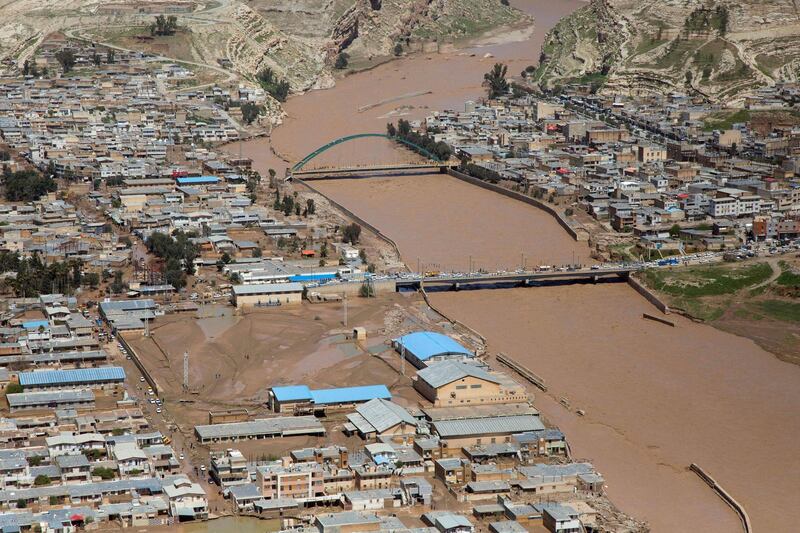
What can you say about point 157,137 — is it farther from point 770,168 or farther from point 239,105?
point 770,168

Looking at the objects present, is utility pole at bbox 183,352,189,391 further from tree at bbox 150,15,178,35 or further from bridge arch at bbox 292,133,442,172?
tree at bbox 150,15,178,35

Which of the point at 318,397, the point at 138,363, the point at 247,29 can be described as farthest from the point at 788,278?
the point at 247,29

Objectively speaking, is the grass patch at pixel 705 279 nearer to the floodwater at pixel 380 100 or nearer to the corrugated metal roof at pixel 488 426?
the corrugated metal roof at pixel 488 426

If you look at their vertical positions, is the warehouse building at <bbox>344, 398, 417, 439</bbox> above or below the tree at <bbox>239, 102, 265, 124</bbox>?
above

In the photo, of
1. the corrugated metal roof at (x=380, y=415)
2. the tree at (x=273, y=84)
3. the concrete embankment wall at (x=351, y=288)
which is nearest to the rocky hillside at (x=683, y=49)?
the tree at (x=273, y=84)


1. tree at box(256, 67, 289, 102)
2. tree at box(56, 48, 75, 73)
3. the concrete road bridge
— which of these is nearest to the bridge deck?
the concrete road bridge

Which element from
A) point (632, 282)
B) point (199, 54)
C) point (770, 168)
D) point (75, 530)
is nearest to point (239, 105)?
point (199, 54)
